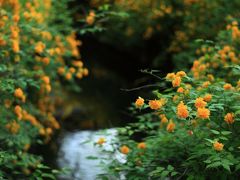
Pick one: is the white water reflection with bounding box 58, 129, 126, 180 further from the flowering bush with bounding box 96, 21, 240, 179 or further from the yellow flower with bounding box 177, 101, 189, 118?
the yellow flower with bounding box 177, 101, 189, 118

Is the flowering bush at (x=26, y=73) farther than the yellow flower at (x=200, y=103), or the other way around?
the flowering bush at (x=26, y=73)

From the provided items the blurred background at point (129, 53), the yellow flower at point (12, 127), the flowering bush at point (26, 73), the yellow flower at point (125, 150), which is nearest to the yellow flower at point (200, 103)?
the yellow flower at point (125, 150)

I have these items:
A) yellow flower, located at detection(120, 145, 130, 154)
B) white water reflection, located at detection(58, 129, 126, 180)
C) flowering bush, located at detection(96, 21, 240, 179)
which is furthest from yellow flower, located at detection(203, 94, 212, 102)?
white water reflection, located at detection(58, 129, 126, 180)

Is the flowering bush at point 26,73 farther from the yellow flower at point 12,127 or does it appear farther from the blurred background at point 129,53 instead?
the blurred background at point 129,53

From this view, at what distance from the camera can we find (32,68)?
21.7 feet

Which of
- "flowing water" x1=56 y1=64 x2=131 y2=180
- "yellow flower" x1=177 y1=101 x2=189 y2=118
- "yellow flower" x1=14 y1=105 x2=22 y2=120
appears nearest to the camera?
"yellow flower" x1=177 y1=101 x2=189 y2=118

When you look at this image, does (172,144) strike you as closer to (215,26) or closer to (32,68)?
(32,68)

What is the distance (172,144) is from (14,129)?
175 cm

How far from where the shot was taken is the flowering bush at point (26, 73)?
529 centimetres

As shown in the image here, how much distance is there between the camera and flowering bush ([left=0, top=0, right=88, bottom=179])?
17.3ft

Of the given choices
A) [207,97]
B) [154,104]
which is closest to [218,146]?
[207,97]

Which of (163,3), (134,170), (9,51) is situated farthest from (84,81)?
(134,170)

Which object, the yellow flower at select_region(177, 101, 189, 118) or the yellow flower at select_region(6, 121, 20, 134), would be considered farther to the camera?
the yellow flower at select_region(6, 121, 20, 134)

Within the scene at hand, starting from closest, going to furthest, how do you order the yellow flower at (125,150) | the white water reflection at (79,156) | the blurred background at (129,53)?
1. the yellow flower at (125,150)
2. the white water reflection at (79,156)
3. the blurred background at (129,53)
